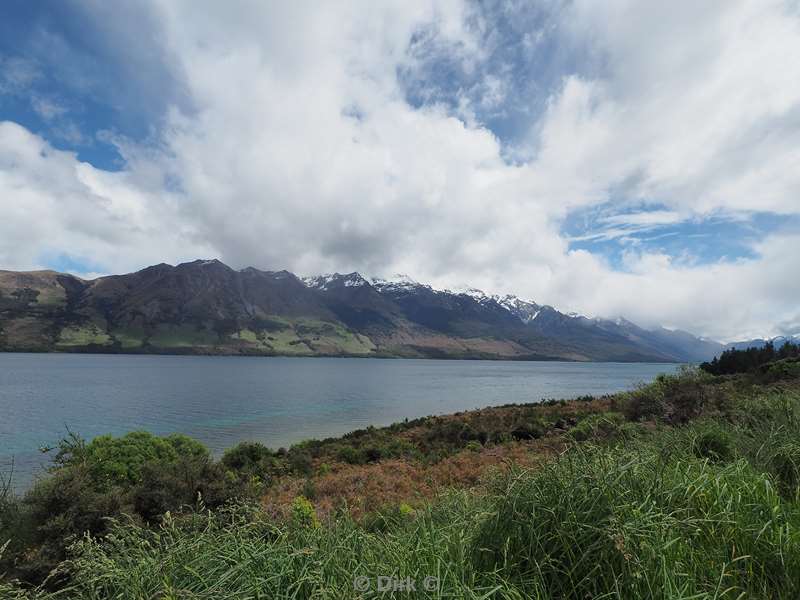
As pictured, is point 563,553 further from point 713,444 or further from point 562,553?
point 713,444

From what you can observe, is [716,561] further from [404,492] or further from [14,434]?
[14,434]

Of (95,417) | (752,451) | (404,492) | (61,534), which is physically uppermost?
(752,451)

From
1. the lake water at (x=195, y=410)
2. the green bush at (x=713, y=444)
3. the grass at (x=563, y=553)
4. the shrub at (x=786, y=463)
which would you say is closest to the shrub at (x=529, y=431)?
the green bush at (x=713, y=444)

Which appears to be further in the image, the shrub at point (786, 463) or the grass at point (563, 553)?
the shrub at point (786, 463)

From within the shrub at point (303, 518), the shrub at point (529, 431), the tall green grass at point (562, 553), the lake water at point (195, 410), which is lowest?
the lake water at point (195, 410)

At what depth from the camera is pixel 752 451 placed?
5.52 metres

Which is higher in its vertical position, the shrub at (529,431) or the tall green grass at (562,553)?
the tall green grass at (562,553)

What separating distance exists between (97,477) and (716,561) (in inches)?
587

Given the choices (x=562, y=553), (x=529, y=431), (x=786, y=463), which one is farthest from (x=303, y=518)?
(x=529, y=431)

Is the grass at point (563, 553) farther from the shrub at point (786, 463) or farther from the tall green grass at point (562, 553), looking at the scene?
the shrub at point (786, 463)

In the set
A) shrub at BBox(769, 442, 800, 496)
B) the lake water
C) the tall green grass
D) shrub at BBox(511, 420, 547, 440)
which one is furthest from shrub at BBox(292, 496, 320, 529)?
the lake water

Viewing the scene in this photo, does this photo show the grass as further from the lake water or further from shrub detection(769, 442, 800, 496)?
the lake water

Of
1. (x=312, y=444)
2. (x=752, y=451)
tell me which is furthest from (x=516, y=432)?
(x=752, y=451)

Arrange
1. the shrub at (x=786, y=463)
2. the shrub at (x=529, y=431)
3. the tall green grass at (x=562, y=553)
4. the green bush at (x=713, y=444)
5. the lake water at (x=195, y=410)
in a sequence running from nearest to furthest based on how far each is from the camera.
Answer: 1. the tall green grass at (x=562, y=553)
2. the shrub at (x=786, y=463)
3. the green bush at (x=713, y=444)
4. the shrub at (x=529, y=431)
5. the lake water at (x=195, y=410)
